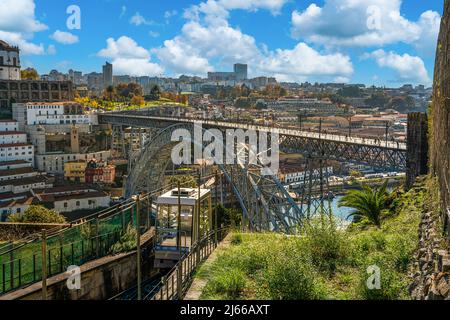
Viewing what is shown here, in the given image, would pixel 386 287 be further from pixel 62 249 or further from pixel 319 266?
pixel 62 249

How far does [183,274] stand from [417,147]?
896cm

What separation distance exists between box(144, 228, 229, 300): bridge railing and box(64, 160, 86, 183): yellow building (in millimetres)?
42483

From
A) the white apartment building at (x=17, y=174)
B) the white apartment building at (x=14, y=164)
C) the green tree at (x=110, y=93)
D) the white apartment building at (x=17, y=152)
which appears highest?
the green tree at (x=110, y=93)

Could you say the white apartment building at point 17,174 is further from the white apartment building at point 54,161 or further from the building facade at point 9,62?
the building facade at point 9,62

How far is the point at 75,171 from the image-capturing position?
50.5 metres

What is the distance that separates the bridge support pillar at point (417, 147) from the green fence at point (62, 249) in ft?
27.3

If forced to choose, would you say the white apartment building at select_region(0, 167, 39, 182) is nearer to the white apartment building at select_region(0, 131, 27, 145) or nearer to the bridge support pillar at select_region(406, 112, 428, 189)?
the white apartment building at select_region(0, 131, 27, 145)

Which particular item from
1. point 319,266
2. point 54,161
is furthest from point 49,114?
point 319,266

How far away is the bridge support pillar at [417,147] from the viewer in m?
13.6

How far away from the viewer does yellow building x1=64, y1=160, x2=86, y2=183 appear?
165ft

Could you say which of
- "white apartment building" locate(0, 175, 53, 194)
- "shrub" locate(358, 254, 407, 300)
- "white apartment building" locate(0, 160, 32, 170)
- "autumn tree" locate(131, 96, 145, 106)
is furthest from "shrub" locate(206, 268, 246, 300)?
"autumn tree" locate(131, 96, 145, 106)

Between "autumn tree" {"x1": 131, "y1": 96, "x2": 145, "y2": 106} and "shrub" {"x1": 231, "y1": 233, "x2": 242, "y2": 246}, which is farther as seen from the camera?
"autumn tree" {"x1": 131, "y1": 96, "x2": 145, "y2": 106}

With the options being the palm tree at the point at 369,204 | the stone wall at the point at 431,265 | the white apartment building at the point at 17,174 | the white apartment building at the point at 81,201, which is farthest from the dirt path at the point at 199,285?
the white apartment building at the point at 17,174
